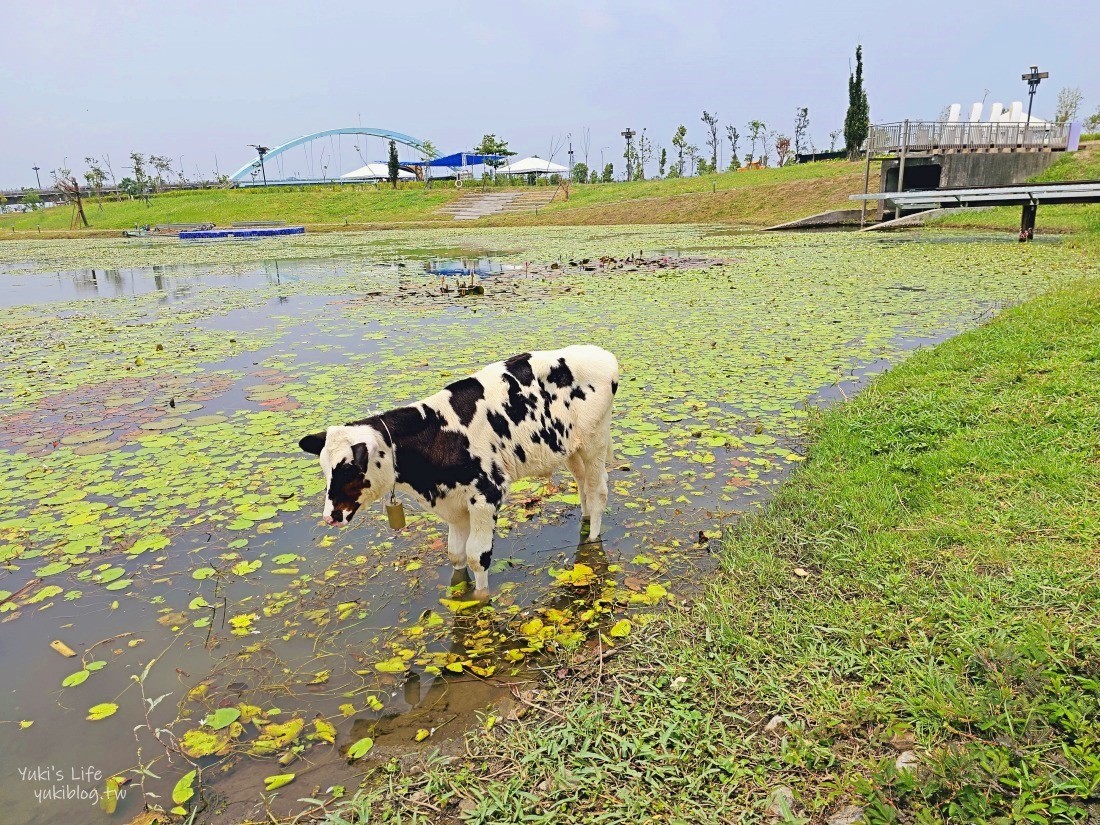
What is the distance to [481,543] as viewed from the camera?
3744mm

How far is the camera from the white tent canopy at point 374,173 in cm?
6341

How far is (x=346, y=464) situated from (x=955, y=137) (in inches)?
1103

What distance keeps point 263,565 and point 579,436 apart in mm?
2171

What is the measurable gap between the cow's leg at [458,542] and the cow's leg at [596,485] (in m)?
0.88

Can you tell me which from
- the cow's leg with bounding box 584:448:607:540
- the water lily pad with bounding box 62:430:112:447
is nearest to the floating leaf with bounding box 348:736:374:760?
the cow's leg with bounding box 584:448:607:540

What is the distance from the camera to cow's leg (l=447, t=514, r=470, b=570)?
12.9 ft

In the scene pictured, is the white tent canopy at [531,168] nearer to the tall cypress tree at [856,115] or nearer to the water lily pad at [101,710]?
the tall cypress tree at [856,115]

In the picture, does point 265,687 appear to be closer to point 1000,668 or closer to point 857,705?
point 857,705

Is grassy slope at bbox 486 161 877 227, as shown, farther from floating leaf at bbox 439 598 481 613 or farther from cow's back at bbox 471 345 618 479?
floating leaf at bbox 439 598 481 613

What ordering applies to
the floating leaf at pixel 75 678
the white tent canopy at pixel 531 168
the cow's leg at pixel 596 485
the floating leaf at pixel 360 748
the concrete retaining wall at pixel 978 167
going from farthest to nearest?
the white tent canopy at pixel 531 168 → the concrete retaining wall at pixel 978 167 → the cow's leg at pixel 596 485 → the floating leaf at pixel 75 678 → the floating leaf at pixel 360 748

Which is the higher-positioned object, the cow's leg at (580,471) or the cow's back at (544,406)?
the cow's back at (544,406)

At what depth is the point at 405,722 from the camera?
9.52ft

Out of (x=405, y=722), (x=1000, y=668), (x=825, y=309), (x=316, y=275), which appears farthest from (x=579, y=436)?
(x=316, y=275)

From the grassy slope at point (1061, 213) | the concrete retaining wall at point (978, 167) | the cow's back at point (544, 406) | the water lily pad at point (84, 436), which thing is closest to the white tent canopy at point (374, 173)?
the concrete retaining wall at point (978, 167)
